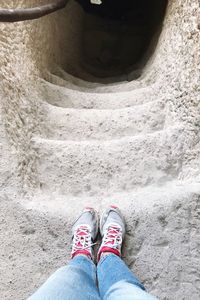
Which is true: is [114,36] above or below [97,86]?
below

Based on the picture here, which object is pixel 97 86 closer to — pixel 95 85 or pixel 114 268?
pixel 95 85

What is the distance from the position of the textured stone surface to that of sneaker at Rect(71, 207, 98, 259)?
0.11 ft

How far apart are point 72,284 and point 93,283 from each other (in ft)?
0.38

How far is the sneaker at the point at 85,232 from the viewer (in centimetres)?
115

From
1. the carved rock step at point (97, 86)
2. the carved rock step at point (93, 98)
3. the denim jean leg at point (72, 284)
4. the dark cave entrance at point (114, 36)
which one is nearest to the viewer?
the denim jean leg at point (72, 284)

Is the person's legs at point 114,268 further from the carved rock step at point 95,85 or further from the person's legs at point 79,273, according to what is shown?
the carved rock step at point 95,85

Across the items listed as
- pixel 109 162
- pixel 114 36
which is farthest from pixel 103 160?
pixel 114 36

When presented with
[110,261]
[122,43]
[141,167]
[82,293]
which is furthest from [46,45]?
[122,43]

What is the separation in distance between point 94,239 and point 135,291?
41 centimetres

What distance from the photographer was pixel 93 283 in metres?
1.00

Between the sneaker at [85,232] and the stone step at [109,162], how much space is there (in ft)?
0.38

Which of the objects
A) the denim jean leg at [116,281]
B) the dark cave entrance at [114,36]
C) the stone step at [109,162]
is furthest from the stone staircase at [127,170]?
the dark cave entrance at [114,36]

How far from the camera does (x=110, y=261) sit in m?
1.09

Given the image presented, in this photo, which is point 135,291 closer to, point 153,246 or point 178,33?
point 153,246
